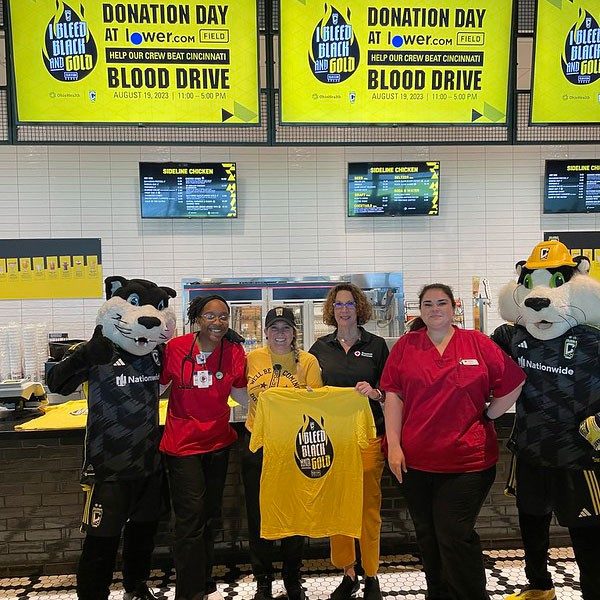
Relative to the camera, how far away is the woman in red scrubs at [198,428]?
95.8 inches

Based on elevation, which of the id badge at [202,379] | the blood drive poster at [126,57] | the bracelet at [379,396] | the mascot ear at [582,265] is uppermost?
the blood drive poster at [126,57]

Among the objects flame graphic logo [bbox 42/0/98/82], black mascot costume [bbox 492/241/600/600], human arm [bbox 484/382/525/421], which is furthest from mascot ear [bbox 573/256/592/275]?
flame graphic logo [bbox 42/0/98/82]

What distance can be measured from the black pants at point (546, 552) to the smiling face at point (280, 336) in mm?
1388

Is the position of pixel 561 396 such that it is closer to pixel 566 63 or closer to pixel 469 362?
pixel 469 362

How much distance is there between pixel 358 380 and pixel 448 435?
539 mm

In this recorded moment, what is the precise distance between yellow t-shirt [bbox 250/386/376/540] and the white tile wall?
259cm

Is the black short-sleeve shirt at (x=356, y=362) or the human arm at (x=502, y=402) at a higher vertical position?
the black short-sleeve shirt at (x=356, y=362)

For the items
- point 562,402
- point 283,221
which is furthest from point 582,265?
point 283,221

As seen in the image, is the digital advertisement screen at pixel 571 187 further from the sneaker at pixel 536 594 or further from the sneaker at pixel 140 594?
the sneaker at pixel 140 594

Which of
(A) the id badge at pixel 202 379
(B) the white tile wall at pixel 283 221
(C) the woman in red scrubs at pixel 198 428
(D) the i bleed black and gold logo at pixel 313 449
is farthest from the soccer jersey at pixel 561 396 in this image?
(B) the white tile wall at pixel 283 221

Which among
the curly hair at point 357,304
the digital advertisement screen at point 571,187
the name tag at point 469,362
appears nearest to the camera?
the name tag at point 469,362

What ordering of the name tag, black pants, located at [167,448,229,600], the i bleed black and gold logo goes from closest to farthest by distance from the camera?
the name tag
black pants, located at [167,448,229,600]
the i bleed black and gold logo

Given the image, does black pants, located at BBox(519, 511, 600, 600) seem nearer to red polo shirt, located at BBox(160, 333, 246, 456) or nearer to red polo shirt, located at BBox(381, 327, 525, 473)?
red polo shirt, located at BBox(381, 327, 525, 473)

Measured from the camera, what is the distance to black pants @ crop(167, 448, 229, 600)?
2420 mm
